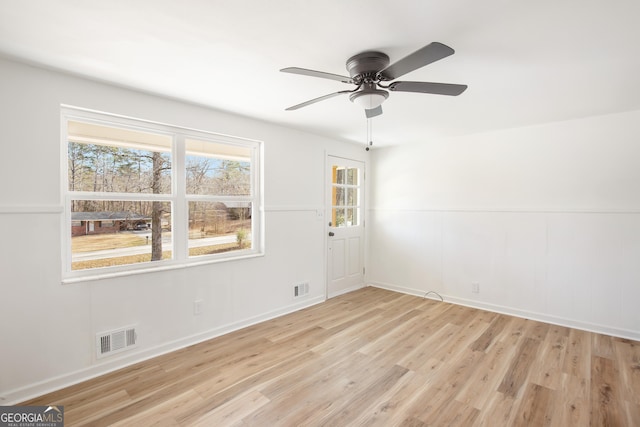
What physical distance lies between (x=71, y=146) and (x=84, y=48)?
88 centimetres

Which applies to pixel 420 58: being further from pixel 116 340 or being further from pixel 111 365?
pixel 111 365

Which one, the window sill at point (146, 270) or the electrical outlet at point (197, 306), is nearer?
the window sill at point (146, 270)

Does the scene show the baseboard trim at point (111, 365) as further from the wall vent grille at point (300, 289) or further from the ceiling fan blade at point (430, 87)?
the ceiling fan blade at point (430, 87)

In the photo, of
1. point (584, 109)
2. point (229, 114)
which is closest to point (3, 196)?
point (229, 114)

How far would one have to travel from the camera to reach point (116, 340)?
2482 mm

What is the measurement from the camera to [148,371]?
246cm

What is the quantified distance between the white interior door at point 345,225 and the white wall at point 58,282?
1.43 meters

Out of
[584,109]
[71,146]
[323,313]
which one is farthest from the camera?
[323,313]

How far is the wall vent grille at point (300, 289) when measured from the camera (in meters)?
3.93

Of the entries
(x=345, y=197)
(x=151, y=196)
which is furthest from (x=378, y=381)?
(x=345, y=197)

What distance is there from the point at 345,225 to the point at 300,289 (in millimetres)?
1322

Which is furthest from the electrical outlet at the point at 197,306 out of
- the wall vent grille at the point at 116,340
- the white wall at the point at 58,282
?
the wall vent grille at the point at 116,340

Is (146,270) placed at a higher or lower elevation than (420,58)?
lower

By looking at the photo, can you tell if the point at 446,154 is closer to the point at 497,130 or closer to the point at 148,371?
the point at 497,130
